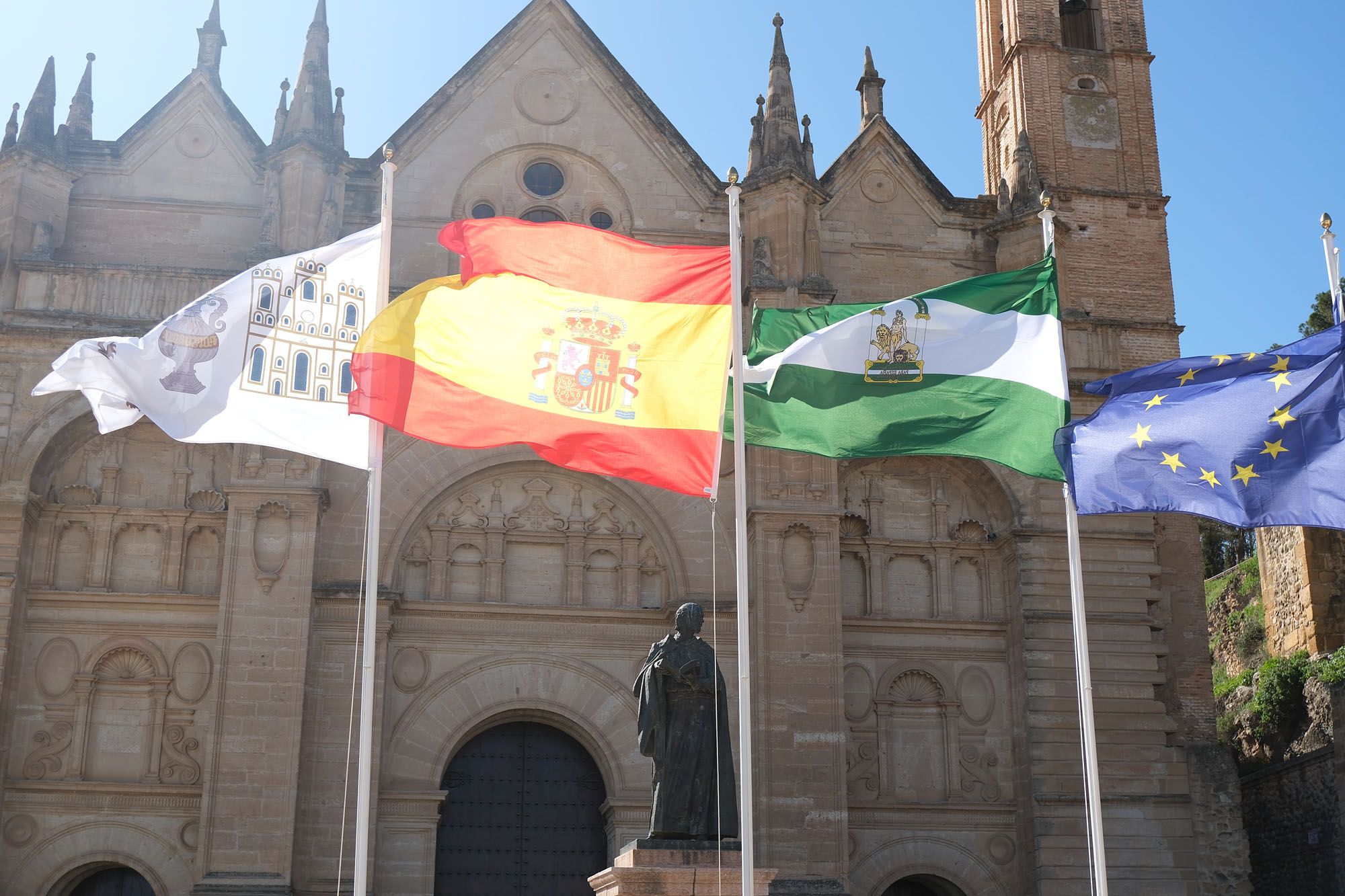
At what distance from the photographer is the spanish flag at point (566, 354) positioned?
569 inches

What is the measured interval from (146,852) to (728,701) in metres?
8.55

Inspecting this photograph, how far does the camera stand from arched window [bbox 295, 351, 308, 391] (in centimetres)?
1462

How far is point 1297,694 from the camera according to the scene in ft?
106

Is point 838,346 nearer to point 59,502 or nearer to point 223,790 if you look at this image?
point 223,790

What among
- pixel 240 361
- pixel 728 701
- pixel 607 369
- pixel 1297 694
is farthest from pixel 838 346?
pixel 1297 694

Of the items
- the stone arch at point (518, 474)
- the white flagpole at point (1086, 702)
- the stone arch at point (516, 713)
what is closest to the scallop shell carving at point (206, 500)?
the stone arch at point (518, 474)

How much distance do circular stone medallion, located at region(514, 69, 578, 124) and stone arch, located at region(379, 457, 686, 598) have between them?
6124 mm

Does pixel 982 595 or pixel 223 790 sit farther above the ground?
pixel 982 595

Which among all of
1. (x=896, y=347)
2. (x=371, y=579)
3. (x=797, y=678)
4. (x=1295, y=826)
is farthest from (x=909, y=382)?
(x=1295, y=826)

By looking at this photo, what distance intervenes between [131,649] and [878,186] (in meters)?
14.3

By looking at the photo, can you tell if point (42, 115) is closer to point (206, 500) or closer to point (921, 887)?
point (206, 500)

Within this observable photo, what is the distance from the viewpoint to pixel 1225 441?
47.3ft

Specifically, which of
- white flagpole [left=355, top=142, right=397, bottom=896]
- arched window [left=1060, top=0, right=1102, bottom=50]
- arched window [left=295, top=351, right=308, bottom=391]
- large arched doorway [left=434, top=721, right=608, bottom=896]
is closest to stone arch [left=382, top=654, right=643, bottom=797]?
large arched doorway [left=434, top=721, right=608, bottom=896]

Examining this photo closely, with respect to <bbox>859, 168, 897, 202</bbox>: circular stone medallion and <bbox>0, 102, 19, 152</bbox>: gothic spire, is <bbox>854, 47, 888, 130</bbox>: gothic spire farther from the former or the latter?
<bbox>0, 102, 19, 152</bbox>: gothic spire
